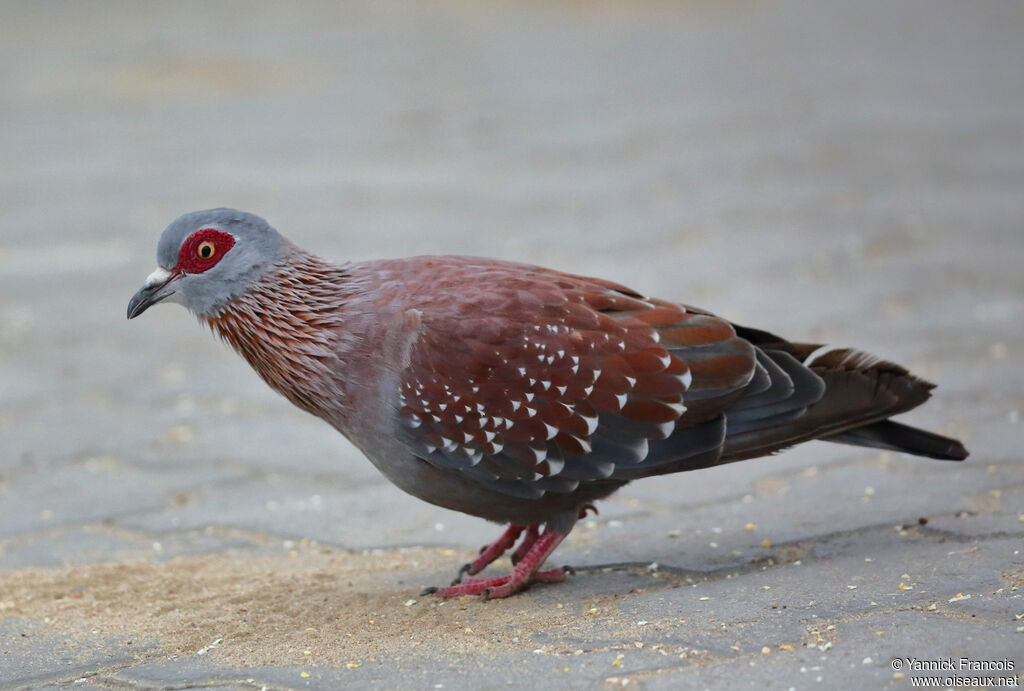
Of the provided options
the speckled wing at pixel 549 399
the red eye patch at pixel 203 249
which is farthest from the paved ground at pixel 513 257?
the red eye patch at pixel 203 249

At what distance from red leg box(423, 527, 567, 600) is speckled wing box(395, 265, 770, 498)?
18 cm

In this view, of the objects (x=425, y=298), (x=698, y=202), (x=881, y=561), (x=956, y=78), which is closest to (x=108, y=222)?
(x=698, y=202)

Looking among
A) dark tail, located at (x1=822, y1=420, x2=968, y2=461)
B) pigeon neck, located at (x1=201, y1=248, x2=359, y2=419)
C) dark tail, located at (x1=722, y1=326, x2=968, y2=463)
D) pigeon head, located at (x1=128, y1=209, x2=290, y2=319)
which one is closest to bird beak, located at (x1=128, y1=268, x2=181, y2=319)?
pigeon head, located at (x1=128, y1=209, x2=290, y2=319)

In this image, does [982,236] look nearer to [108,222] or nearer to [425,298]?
[425,298]

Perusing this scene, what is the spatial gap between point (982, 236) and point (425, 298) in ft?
15.7

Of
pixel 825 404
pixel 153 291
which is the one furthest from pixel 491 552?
pixel 153 291

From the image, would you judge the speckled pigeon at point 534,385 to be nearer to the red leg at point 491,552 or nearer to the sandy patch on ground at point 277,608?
the red leg at point 491,552

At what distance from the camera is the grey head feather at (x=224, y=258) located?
13.6 feet

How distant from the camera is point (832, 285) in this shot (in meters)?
7.02

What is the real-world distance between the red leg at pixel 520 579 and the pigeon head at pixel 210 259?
45.3 inches

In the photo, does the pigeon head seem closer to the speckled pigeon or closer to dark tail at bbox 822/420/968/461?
the speckled pigeon

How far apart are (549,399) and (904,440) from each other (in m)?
1.13

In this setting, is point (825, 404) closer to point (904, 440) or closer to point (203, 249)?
point (904, 440)

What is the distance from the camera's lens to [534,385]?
3807mm
